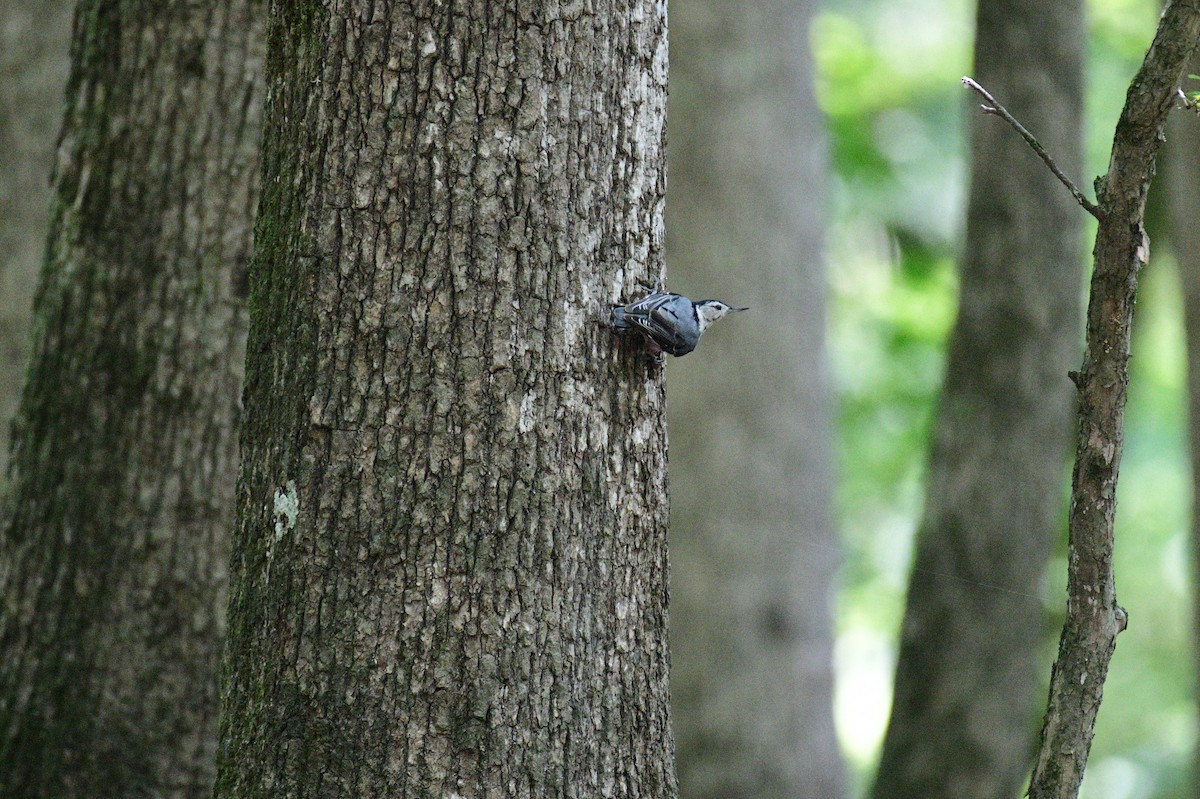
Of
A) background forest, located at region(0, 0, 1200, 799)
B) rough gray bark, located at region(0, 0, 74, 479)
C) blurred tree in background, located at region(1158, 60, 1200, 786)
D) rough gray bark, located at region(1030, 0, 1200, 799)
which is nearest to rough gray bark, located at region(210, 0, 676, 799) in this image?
rough gray bark, located at region(1030, 0, 1200, 799)

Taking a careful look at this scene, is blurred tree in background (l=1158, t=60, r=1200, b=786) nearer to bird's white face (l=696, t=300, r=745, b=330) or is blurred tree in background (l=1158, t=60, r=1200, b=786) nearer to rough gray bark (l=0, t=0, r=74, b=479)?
bird's white face (l=696, t=300, r=745, b=330)

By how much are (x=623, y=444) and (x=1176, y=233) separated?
4849 mm

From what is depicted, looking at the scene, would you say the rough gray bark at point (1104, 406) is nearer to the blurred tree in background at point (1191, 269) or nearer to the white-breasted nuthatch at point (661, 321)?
the white-breasted nuthatch at point (661, 321)

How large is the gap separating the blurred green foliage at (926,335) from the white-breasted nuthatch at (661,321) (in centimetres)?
816

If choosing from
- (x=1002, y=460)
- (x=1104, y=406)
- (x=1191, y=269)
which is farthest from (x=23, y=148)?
(x=1191, y=269)

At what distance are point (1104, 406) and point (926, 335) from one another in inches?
367

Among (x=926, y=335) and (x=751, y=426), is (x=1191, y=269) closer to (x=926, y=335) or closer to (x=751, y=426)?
(x=751, y=426)

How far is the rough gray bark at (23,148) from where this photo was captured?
19.2 feet

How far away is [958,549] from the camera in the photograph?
4.72 metres

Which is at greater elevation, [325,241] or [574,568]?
[325,241]

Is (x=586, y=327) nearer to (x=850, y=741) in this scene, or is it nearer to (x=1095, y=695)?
(x=1095, y=695)

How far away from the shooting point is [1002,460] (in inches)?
185

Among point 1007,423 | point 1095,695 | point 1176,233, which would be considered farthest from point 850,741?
point 1095,695

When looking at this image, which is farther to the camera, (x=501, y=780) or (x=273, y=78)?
(x=273, y=78)
